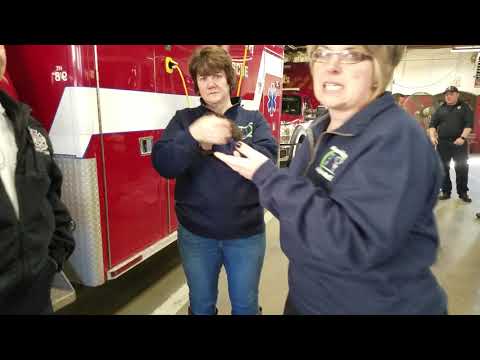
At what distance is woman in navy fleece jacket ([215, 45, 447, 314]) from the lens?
2.56 ft

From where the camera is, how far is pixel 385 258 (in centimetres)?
81

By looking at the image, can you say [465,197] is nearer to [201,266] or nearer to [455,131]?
[455,131]

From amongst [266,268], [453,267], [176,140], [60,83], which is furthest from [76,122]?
[453,267]

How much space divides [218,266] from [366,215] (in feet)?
3.61

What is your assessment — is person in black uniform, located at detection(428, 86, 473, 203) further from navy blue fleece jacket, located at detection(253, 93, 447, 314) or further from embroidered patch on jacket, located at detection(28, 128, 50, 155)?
embroidered patch on jacket, located at detection(28, 128, 50, 155)

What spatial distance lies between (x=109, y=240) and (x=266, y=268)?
62.5 inches

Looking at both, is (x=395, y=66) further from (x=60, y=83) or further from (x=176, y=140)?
(x=60, y=83)

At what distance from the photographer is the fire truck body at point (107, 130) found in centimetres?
187

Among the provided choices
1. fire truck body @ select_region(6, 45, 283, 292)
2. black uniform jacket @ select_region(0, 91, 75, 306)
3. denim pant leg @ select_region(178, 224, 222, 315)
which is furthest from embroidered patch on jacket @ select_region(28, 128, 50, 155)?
denim pant leg @ select_region(178, 224, 222, 315)

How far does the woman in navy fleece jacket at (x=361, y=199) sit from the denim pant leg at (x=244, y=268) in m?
0.64

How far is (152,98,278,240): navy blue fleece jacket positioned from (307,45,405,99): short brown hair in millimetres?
744

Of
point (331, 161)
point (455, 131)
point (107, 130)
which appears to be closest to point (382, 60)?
point (331, 161)

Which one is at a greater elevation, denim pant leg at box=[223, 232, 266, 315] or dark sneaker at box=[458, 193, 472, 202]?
denim pant leg at box=[223, 232, 266, 315]

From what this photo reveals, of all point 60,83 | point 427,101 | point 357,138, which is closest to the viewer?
point 357,138
